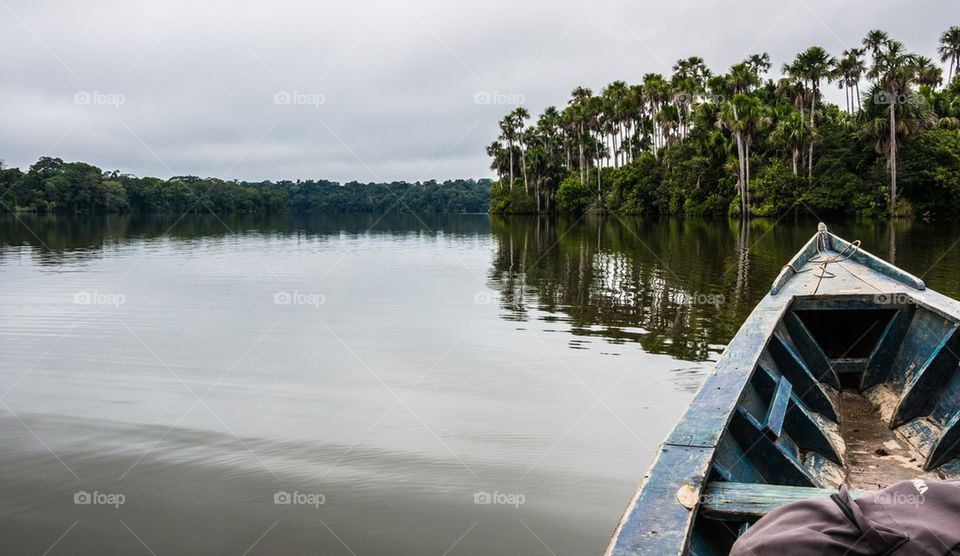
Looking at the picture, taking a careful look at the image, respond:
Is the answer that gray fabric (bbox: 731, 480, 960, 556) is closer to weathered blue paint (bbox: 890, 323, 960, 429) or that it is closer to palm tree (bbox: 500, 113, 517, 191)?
weathered blue paint (bbox: 890, 323, 960, 429)

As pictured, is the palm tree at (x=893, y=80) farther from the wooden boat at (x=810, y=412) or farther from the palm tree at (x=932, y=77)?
the wooden boat at (x=810, y=412)

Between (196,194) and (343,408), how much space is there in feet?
472

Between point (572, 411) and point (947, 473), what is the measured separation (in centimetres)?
363

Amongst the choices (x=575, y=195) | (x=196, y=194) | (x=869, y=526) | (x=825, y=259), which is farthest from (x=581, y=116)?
(x=196, y=194)

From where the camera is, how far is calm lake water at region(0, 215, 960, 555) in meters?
4.83

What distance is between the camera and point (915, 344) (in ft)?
20.5

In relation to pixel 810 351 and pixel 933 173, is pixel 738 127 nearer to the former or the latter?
pixel 933 173

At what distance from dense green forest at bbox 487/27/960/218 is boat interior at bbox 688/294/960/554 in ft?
149

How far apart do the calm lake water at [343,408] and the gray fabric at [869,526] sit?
2549mm

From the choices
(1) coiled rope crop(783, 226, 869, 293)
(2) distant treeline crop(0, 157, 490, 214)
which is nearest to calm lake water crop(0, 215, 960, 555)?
(1) coiled rope crop(783, 226, 869, 293)

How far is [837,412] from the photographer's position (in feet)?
19.8

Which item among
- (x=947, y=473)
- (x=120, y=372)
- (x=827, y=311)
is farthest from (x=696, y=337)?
(x=120, y=372)

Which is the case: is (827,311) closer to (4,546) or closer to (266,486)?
(266,486)

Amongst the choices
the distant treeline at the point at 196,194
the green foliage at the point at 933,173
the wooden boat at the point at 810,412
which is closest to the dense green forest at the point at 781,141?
the green foliage at the point at 933,173
